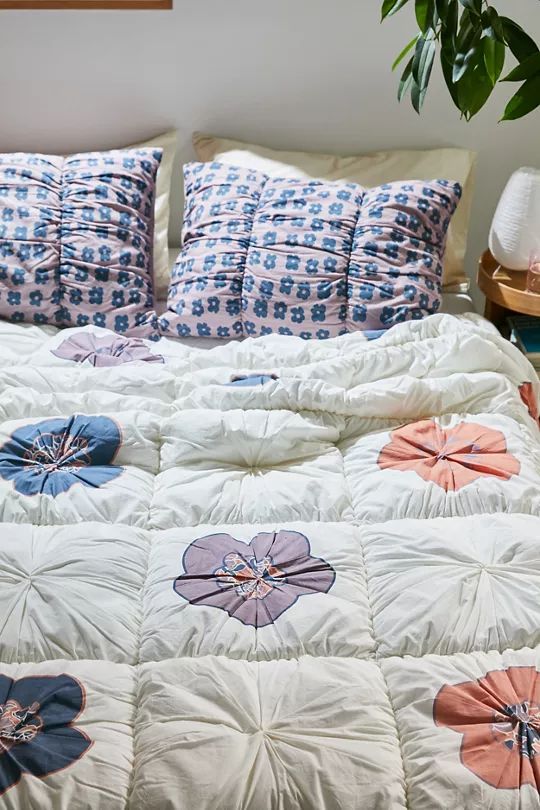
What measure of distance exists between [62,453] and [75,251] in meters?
0.75

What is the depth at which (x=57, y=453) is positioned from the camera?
171 cm

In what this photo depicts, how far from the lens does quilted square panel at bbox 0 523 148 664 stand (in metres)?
1.32

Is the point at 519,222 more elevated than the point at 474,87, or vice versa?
the point at 474,87

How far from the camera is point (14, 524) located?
5.11 feet

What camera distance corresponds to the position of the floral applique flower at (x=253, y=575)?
4.53 ft

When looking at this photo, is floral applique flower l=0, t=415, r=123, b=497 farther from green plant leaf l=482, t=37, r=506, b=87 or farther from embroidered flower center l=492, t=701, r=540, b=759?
green plant leaf l=482, t=37, r=506, b=87

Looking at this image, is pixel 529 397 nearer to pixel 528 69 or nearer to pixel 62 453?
pixel 528 69

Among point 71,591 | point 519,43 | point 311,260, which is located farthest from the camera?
point 311,260

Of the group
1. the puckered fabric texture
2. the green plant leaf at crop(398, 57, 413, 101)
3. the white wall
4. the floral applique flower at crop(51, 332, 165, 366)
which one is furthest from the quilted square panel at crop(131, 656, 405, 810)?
the white wall

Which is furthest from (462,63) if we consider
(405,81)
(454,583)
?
(454,583)

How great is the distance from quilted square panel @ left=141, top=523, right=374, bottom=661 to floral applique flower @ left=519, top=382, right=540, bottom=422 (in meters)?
0.68

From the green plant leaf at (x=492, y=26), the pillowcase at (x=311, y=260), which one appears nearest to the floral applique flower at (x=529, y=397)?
the pillowcase at (x=311, y=260)

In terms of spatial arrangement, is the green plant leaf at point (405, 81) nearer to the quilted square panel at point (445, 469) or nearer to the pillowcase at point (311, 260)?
the pillowcase at point (311, 260)

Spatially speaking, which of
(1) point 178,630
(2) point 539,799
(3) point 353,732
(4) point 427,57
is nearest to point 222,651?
(1) point 178,630
